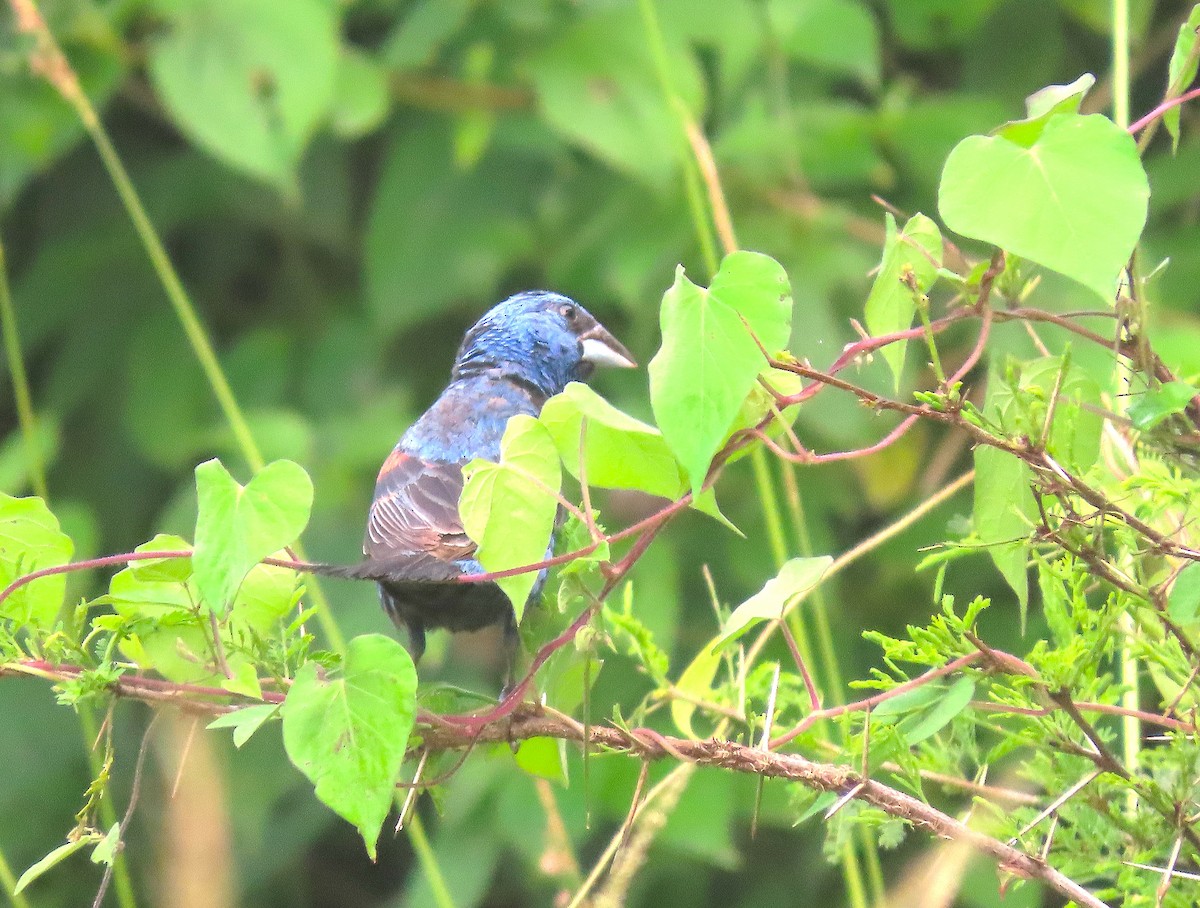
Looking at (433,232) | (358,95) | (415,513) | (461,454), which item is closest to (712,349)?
(415,513)

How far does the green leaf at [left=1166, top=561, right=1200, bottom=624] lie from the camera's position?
0.98 meters

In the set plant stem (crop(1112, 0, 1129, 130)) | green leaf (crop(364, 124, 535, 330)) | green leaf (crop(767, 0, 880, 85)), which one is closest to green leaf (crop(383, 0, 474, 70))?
green leaf (crop(364, 124, 535, 330))

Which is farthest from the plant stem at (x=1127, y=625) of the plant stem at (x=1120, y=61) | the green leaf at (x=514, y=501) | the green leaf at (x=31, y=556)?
the green leaf at (x=31, y=556)

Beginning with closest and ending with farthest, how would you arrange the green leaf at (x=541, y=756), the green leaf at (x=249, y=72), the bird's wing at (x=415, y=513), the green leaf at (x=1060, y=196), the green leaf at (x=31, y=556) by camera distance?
the green leaf at (x=1060, y=196) < the green leaf at (x=31, y=556) < the green leaf at (x=541, y=756) < the bird's wing at (x=415, y=513) < the green leaf at (x=249, y=72)

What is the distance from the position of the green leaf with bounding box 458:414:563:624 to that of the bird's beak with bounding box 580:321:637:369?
1.59 m

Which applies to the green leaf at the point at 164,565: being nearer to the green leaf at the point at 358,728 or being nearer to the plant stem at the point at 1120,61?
the green leaf at the point at 358,728

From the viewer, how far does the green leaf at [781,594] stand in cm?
100

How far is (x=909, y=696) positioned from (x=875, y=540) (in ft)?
0.75

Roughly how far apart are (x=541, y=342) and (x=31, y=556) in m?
1.52

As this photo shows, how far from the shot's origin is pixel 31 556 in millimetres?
1138

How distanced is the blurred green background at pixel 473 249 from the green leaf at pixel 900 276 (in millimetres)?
1626

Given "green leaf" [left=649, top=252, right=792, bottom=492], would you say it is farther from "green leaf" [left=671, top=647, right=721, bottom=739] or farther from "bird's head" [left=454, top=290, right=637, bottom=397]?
"bird's head" [left=454, top=290, right=637, bottom=397]

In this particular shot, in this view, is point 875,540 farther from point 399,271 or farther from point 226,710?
point 399,271

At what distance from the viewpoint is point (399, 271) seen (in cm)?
324
